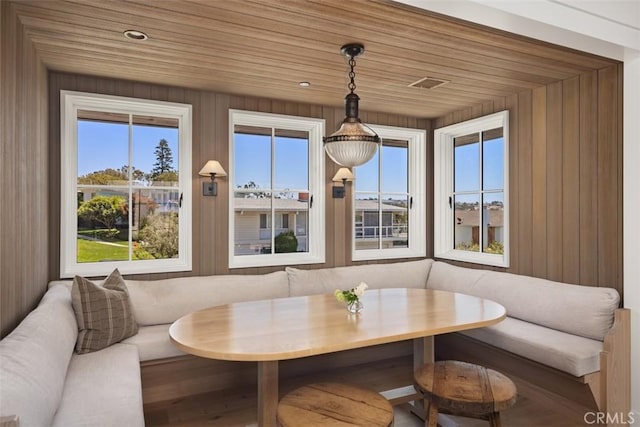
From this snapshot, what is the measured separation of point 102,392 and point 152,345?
2.56 ft

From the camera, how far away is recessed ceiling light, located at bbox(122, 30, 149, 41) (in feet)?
7.75

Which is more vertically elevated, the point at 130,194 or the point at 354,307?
the point at 130,194

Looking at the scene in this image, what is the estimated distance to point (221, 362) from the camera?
3064 millimetres

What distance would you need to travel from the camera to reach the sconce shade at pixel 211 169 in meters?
3.45

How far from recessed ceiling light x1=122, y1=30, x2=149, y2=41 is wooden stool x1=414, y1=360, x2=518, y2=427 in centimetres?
255

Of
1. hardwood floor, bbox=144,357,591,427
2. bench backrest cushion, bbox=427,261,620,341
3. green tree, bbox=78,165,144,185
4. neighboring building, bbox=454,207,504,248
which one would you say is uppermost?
green tree, bbox=78,165,144,185

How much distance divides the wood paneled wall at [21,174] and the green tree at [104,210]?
0.34 meters

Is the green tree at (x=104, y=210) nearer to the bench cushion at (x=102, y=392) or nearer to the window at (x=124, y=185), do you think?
the window at (x=124, y=185)

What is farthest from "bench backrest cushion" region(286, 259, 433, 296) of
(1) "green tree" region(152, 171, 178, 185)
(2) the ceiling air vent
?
(2) the ceiling air vent

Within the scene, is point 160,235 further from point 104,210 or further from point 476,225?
point 476,225

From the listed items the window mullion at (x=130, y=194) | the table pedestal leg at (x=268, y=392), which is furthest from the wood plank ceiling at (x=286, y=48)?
the table pedestal leg at (x=268, y=392)

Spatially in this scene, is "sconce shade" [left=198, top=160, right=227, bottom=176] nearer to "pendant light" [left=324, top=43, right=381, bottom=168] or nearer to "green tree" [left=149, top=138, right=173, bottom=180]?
"green tree" [left=149, top=138, right=173, bottom=180]

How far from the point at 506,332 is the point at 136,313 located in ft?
9.04

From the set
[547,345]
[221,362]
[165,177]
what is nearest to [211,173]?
[165,177]
